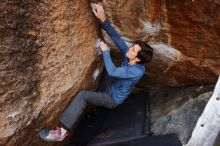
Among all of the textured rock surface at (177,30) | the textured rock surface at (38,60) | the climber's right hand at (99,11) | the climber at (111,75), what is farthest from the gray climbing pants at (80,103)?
the climber's right hand at (99,11)

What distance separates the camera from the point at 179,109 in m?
5.18

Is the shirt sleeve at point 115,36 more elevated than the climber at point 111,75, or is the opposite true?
the shirt sleeve at point 115,36

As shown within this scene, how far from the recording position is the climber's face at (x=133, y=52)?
4531 mm

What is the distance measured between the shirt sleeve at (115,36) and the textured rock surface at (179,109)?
3.54ft

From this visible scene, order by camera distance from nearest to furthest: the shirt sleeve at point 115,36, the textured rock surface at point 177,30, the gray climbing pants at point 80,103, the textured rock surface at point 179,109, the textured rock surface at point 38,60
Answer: the textured rock surface at point 38,60 → the textured rock surface at point 177,30 → the gray climbing pants at point 80,103 → the shirt sleeve at point 115,36 → the textured rock surface at point 179,109

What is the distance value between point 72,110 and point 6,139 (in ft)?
2.65

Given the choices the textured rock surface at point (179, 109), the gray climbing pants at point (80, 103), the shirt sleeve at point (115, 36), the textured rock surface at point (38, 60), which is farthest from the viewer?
the textured rock surface at point (179, 109)

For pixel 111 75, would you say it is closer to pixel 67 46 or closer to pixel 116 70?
pixel 116 70

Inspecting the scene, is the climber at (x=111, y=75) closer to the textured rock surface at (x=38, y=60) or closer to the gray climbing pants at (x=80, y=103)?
the gray climbing pants at (x=80, y=103)

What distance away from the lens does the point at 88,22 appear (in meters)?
4.54

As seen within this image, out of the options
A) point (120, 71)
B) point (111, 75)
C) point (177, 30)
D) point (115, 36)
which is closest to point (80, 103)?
point (111, 75)

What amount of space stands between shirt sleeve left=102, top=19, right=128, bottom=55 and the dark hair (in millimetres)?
217

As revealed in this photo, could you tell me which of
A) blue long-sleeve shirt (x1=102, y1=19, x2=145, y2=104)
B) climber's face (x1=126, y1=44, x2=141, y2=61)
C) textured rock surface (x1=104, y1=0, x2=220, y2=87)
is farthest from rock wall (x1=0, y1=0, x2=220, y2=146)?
climber's face (x1=126, y1=44, x2=141, y2=61)

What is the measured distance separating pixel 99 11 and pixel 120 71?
71 centimetres
